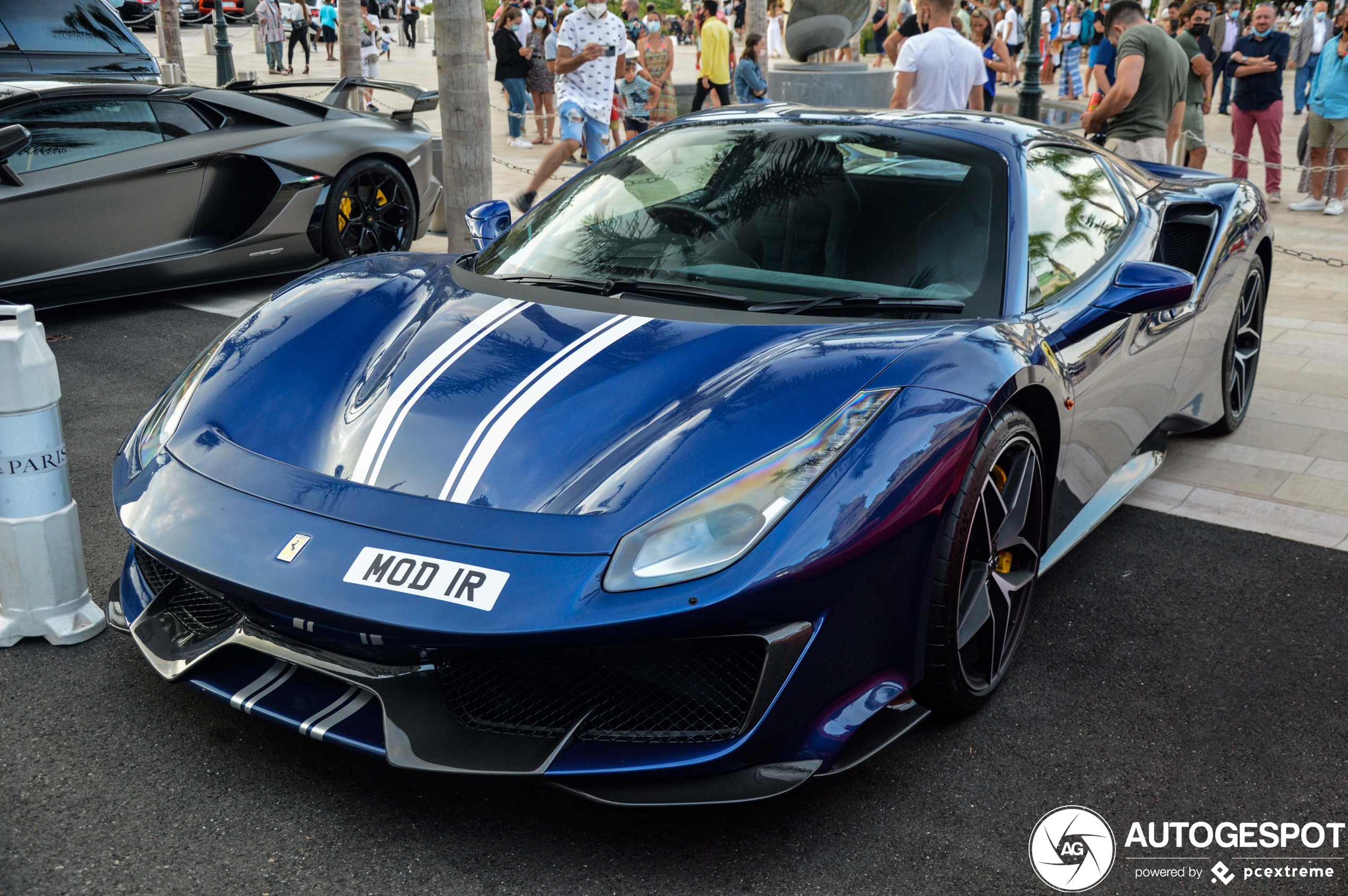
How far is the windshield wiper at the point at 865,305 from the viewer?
112 inches

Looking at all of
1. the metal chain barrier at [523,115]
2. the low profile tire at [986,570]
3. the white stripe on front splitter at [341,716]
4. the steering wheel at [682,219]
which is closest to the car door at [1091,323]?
the low profile tire at [986,570]

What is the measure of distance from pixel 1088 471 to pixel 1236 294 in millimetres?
1653

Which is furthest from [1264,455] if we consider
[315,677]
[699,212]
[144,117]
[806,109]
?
[144,117]

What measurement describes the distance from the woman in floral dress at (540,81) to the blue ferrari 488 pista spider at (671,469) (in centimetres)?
1221

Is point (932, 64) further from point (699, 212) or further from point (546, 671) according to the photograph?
point (546, 671)

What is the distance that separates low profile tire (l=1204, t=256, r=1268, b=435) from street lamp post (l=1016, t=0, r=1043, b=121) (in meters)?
5.50

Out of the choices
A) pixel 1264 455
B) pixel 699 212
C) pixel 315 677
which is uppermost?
pixel 699 212

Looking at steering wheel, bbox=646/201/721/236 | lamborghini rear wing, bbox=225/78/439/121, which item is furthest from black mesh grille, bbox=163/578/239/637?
lamborghini rear wing, bbox=225/78/439/121

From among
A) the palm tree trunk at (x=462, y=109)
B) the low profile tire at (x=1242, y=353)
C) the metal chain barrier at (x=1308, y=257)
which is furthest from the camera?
Answer: the metal chain barrier at (x=1308, y=257)

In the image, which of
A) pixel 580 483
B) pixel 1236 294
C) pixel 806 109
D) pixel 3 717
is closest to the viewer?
pixel 580 483

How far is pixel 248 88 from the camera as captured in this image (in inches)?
278

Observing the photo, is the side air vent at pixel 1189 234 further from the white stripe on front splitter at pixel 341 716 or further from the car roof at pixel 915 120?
the white stripe on front splitter at pixel 341 716

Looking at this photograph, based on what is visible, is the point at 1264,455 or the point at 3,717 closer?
the point at 3,717

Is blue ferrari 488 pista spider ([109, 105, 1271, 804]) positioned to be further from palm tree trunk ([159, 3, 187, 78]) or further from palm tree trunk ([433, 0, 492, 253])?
palm tree trunk ([159, 3, 187, 78])
